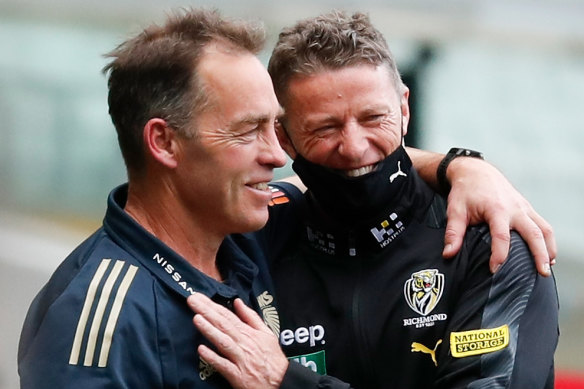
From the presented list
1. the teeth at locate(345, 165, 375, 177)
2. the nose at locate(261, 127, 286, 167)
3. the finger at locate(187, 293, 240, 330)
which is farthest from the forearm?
the finger at locate(187, 293, 240, 330)

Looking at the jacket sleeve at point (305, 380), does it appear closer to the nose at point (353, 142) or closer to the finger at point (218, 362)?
the finger at point (218, 362)

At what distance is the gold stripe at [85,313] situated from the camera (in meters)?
2.16

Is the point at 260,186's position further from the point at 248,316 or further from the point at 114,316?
the point at 114,316

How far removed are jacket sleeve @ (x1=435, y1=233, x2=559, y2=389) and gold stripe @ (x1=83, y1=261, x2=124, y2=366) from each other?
756 millimetres

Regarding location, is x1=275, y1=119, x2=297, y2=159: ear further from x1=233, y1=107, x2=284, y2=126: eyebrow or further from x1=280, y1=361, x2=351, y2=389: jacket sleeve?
x1=280, y1=361, x2=351, y2=389: jacket sleeve

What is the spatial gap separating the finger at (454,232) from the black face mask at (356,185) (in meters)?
0.15

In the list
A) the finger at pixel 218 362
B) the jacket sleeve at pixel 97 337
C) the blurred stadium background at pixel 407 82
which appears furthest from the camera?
the blurred stadium background at pixel 407 82

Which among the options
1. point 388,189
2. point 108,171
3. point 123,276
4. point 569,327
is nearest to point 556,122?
point 569,327

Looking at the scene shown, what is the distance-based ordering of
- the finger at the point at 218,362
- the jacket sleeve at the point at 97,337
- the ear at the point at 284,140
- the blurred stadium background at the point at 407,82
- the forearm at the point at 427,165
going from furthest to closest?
the blurred stadium background at the point at 407,82 → the forearm at the point at 427,165 → the ear at the point at 284,140 → the finger at the point at 218,362 → the jacket sleeve at the point at 97,337

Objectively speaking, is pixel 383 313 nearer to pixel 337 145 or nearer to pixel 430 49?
pixel 337 145

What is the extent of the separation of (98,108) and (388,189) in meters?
4.15

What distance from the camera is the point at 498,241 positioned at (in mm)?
2447

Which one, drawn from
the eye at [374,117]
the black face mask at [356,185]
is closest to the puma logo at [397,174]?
the black face mask at [356,185]

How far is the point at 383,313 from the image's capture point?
255 centimetres
